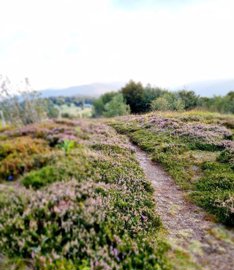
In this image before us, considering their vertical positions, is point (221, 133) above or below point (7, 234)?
below

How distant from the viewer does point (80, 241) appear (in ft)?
17.5

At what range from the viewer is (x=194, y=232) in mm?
7102

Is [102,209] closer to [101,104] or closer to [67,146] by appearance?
[67,146]

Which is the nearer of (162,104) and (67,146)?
(67,146)

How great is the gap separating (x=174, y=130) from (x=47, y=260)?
14697 millimetres

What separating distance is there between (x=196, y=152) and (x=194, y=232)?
307 inches

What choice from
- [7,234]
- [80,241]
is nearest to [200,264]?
[80,241]

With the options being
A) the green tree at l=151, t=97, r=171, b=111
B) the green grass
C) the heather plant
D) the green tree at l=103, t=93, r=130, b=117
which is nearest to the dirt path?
the heather plant

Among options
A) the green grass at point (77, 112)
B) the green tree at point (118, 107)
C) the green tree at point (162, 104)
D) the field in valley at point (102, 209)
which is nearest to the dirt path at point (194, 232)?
the field in valley at point (102, 209)

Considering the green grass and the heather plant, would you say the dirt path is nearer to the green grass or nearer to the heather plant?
the heather plant

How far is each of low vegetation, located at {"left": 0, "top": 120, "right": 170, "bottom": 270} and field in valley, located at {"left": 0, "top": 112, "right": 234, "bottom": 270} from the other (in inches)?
0.8

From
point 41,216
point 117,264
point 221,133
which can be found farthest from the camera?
point 221,133

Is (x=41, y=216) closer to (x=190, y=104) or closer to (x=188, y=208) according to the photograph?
A: (x=188, y=208)

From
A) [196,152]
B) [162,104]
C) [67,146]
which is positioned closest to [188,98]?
[162,104]
